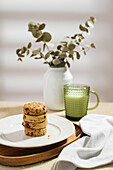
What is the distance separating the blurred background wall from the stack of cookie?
1721mm

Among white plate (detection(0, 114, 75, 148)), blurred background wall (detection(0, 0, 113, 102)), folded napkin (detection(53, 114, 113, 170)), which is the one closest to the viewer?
folded napkin (detection(53, 114, 113, 170))

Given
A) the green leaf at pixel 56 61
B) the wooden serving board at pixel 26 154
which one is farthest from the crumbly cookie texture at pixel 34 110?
the green leaf at pixel 56 61

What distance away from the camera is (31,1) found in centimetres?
254

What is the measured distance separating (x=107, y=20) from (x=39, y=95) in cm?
114

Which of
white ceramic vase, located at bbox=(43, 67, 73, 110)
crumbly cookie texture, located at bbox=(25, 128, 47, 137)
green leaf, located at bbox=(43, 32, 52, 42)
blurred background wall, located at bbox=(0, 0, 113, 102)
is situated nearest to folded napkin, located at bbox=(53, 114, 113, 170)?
crumbly cookie texture, located at bbox=(25, 128, 47, 137)

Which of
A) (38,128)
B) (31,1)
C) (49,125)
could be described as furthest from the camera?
(31,1)

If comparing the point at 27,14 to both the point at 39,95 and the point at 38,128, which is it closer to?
the point at 39,95

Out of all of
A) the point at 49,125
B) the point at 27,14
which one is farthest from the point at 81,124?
the point at 27,14

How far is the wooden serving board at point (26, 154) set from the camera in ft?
2.42

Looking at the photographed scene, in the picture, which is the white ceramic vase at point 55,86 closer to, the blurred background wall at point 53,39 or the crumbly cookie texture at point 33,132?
the crumbly cookie texture at point 33,132

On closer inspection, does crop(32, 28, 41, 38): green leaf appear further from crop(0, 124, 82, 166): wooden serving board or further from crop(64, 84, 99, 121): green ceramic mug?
crop(0, 124, 82, 166): wooden serving board

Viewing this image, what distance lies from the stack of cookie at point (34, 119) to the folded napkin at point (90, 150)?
171 mm

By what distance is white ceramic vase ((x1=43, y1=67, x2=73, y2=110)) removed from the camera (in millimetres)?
1345

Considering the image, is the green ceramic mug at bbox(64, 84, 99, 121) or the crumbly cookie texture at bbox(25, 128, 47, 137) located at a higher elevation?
the green ceramic mug at bbox(64, 84, 99, 121)
